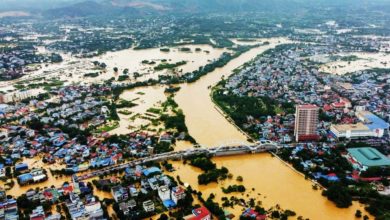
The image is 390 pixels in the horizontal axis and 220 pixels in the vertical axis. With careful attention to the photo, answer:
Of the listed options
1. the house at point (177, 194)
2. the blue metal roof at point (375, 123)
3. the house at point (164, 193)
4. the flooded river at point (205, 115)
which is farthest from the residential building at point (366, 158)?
the house at point (164, 193)

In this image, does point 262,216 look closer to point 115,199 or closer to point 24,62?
point 115,199

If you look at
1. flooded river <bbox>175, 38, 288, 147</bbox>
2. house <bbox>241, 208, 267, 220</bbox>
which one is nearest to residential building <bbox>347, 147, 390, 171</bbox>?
flooded river <bbox>175, 38, 288, 147</bbox>

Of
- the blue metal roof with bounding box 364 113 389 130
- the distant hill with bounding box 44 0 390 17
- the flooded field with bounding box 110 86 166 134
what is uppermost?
the distant hill with bounding box 44 0 390 17

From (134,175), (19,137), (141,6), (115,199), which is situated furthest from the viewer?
(141,6)

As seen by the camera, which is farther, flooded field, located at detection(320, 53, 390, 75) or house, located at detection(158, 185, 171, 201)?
flooded field, located at detection(320, 53, 390, 75)

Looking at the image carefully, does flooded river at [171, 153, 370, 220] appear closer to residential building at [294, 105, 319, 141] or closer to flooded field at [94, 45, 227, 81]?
residential building at [294, 105, 319, 141]

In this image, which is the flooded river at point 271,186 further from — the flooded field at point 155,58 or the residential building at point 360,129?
the flooded field at point 155,58

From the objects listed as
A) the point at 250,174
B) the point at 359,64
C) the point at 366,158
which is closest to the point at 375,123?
the point at 366,158

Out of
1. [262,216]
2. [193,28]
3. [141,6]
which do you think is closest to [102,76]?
[262,216]
